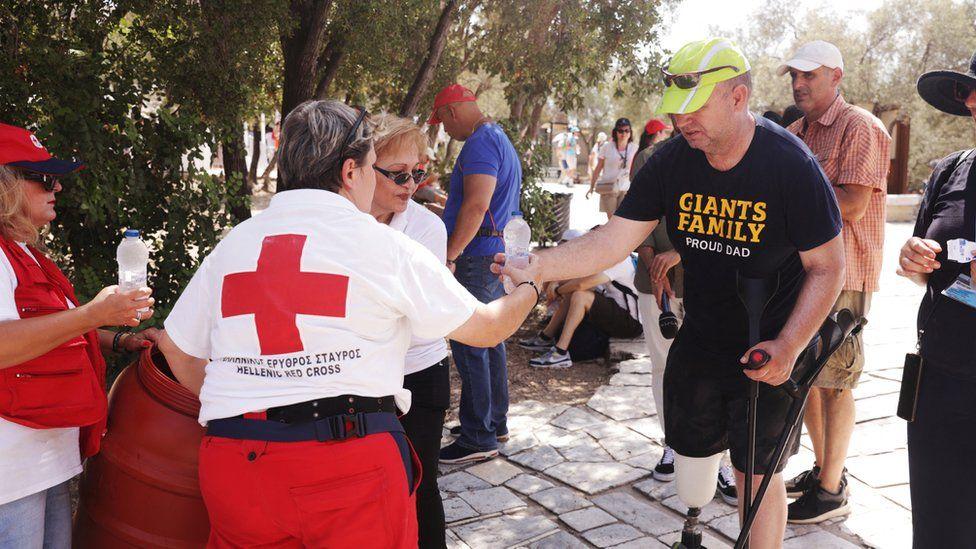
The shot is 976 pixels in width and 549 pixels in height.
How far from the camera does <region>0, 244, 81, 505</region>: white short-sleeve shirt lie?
2.26m

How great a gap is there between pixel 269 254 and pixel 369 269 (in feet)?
0.81

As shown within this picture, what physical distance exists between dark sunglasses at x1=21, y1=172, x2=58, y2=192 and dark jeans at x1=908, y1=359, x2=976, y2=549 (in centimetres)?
296

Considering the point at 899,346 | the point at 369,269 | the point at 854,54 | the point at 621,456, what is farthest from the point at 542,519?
the point at 854,54

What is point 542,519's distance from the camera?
171 inches

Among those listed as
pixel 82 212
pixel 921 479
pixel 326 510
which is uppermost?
pixel 82 212

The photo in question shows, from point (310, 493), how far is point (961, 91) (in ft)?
8.96

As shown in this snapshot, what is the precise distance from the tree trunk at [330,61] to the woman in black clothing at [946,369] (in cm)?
591

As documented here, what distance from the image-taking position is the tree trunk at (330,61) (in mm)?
7973

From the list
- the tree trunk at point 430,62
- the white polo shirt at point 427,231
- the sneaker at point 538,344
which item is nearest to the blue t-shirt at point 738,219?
the white polo shirt at point 427,231

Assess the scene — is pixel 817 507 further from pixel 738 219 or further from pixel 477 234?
pixel 477 234

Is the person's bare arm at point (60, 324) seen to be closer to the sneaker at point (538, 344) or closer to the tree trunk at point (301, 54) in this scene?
the tree trunk at point (301, 54)

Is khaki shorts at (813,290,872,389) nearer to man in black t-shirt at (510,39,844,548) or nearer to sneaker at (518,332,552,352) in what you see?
man in black t-shirt at (510,39,844,548)

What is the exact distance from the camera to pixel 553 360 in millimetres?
7371

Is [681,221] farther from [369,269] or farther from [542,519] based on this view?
[542,519]
